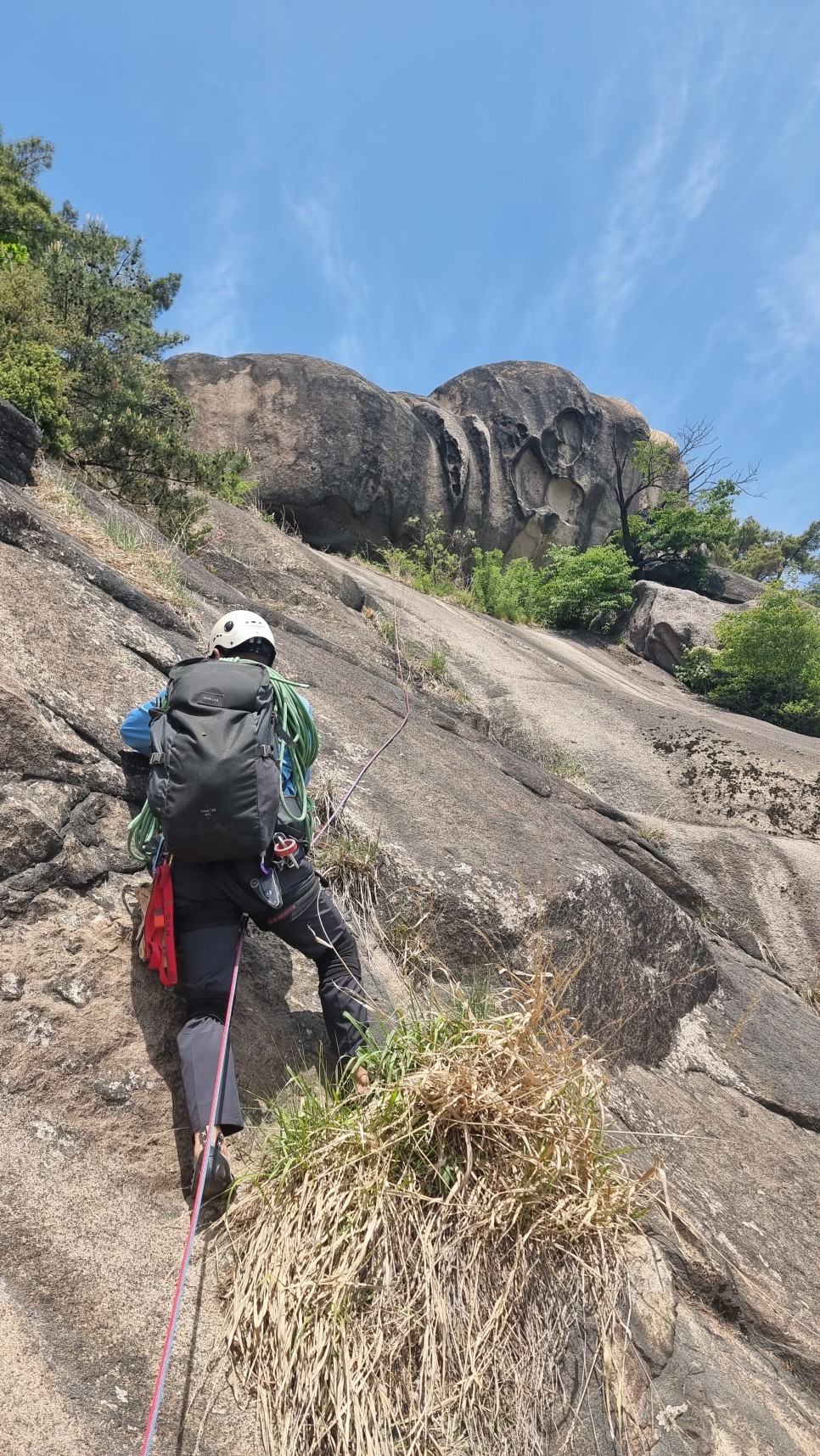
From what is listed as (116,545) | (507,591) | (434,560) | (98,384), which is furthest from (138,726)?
(434,560)

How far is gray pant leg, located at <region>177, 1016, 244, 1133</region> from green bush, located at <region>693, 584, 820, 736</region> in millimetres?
15596

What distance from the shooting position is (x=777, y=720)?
16828 mm

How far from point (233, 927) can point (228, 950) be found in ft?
0.34

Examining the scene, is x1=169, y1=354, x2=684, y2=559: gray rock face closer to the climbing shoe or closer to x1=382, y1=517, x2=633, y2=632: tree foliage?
x1=382, y1=517, x2=633, y2=632: tree foliage

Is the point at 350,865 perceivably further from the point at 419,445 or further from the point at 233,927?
the point at 419,445

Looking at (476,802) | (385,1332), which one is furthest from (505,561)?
(385,1332)

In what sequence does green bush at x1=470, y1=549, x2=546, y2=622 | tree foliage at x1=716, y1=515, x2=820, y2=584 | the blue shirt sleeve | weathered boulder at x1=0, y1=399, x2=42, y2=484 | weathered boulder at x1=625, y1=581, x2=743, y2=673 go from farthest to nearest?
tree foliage at x1=716, y1=515, x2=820, y2=584 < weathered boulder at x1=625, y1=581, x2=743, y2=673 < green bush at x1=470, y1=549, x2=546, y2=622 < weathered boulder at x1=0, y1=399, x2=42, y2=484 < the blue shirt sleeve

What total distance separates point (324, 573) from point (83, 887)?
29.4ft

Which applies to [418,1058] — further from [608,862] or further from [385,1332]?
[608,862]

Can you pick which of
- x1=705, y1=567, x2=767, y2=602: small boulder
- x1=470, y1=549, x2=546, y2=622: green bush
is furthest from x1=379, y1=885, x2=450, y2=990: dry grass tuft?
x1=705, y1=567, x2=767, y2=602: small boulder

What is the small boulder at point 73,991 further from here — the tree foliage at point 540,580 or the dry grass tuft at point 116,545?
the tree foliage at point 540,580

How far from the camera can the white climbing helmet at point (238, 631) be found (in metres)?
4.06

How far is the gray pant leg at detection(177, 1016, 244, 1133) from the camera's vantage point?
3031 mm

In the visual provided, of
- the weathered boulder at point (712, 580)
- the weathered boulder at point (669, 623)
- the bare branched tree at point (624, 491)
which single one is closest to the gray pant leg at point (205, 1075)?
the weathered boulder at point (669, 623)
